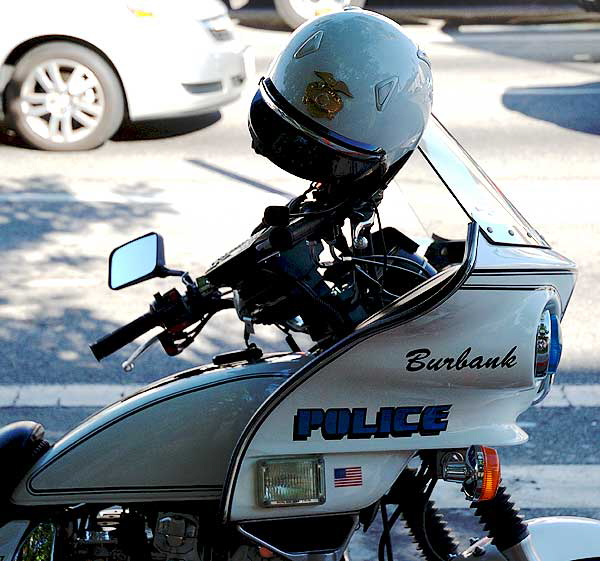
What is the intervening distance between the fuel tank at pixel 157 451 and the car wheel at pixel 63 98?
6912 mm

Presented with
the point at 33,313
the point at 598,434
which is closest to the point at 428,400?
the point at 598,434

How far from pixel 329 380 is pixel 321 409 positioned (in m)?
0.07

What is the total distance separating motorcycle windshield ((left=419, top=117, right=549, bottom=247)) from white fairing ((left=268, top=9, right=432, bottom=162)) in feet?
0.38

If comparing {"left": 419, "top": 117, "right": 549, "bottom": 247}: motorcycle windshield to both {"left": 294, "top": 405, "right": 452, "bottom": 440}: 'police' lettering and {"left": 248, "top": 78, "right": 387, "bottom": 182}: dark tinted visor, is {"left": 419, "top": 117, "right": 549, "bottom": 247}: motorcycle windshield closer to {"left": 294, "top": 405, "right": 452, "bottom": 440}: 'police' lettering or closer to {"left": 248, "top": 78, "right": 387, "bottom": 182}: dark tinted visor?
{"left": 248, "top": 78, "right": 387, "bottom": 182}: dark tinted visor

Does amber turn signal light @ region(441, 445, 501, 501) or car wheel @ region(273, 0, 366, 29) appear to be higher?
amber turn signal light @ region(441, 445, 501, 501)

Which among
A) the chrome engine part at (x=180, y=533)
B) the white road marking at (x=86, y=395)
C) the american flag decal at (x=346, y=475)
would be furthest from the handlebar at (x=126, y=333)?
the white road marking at (x=86, y=395)

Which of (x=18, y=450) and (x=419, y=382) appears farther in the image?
(x=18, y=450)

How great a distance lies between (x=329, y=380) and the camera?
251 cm

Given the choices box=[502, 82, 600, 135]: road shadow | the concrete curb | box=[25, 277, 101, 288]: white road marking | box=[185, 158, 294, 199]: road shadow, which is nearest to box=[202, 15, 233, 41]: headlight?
box=[185, 158, 294, 199]: road shadow

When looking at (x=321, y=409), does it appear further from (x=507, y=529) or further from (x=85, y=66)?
(x=85, y=66)

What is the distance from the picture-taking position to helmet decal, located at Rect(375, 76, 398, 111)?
8.23 ft

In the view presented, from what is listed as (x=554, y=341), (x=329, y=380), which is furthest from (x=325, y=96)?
(x=554, y=341)

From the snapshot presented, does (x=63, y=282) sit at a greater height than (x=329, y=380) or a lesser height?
lesser

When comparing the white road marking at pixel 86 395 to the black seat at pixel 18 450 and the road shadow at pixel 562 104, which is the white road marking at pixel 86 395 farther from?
the road shadow at pixel 562 104
